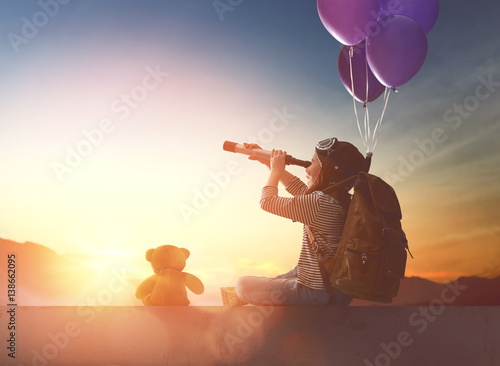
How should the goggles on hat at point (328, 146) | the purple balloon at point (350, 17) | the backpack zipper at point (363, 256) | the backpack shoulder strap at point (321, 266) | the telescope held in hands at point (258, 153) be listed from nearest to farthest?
the backpack zipper at point (363, 256) < the backpack shoulder strap at point (321, 266) < the goggles on hat at point (328, 146) < the telescope held in hands at point (258, 153) < the purple balloon at point (350, 17)

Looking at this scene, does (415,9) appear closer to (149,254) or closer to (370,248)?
(370,248)

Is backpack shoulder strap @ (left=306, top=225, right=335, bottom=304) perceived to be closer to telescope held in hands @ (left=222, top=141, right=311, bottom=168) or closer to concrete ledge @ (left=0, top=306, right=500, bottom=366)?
concrete ledge @ (left=0, top=306, right=500, bottom=366)

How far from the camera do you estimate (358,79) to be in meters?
3.05

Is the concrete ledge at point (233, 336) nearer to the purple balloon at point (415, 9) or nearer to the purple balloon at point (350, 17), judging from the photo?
the purple balloon at point (350, 17)

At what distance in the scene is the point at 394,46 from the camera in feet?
8.71

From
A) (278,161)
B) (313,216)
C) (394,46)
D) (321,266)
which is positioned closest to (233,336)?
(321,266)

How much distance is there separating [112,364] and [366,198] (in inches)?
58.8

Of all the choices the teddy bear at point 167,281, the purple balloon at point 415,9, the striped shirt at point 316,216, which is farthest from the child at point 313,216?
the purple balloon at point 415,9

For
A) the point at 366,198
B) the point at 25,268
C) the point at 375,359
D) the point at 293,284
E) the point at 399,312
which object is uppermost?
the point at 25,268

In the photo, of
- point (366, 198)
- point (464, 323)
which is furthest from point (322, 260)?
point (464, 323)

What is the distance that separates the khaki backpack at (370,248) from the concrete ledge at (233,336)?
30cm

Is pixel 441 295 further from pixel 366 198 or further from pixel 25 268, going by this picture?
pixel 25 268

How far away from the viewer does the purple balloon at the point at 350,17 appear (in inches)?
104

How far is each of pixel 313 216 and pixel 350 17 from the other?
135cm
